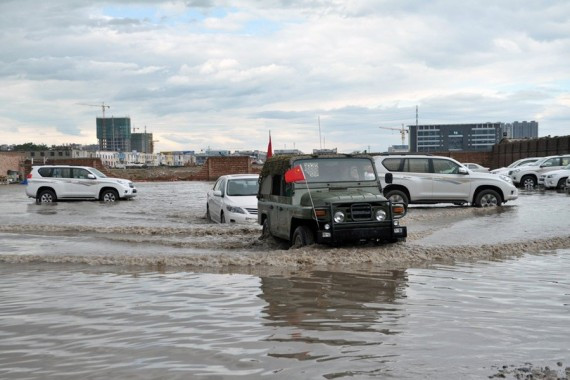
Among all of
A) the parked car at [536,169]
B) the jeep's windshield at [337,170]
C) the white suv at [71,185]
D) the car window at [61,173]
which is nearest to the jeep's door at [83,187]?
the white suv at [71,185]

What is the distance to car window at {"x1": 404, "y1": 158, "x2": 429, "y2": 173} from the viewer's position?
19.9m

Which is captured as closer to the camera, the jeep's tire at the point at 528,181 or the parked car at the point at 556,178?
the parked car at the point at 556,178

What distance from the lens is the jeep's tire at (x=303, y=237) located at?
1046cm

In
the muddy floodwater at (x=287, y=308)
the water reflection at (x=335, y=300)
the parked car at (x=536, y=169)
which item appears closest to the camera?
the muddy floodwater at (x=287, y=308)

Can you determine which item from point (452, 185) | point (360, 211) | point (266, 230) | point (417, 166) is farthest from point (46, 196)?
point (360, 211)

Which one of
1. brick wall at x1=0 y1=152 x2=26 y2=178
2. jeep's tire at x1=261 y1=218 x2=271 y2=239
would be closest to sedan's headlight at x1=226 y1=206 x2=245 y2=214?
jeep's tire at x1=261 y1=218 x2=271 y2=239

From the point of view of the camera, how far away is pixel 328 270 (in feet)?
30.7

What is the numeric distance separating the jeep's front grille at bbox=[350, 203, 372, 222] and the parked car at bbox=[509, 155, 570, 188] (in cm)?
2261

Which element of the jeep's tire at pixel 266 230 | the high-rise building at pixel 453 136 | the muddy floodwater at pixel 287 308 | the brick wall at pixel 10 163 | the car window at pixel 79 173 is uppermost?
the high-rise building at pixel 453 136

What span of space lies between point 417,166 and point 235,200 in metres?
6.49

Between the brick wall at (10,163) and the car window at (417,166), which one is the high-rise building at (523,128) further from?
the car window at (417,166)

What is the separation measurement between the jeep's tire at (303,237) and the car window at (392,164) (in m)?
9.75

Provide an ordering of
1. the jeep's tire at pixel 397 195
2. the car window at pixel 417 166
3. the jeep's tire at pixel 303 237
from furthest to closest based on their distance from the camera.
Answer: the car window at pixel 417 166, the jeep's tire at pixel 397 195, the jeep's tire at pixel 303 237

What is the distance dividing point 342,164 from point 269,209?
1.71 metres
